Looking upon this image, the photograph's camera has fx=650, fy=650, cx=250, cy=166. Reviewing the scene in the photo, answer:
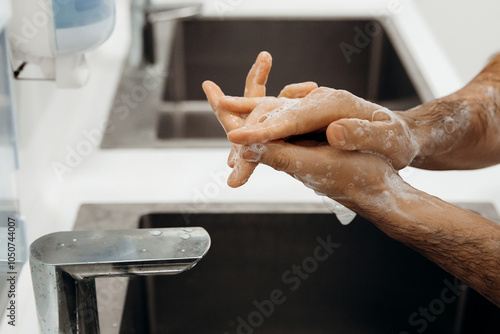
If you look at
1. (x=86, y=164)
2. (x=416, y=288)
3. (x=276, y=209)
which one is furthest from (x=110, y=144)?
(x=416, y=288)

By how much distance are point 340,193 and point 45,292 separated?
297 mm

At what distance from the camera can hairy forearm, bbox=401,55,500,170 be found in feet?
2.74

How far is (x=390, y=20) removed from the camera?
1.69 meters

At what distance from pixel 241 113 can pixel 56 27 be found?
227 millimetres

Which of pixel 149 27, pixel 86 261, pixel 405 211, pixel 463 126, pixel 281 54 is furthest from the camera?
pixel 281 54

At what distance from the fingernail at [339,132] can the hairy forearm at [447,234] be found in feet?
0.36

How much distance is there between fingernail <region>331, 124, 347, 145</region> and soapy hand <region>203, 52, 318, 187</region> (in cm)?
8

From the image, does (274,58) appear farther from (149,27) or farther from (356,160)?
(356,160)

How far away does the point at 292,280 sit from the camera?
99 cm

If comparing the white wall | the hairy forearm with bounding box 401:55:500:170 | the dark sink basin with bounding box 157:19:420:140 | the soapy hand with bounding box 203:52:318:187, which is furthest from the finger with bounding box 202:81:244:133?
the white wall

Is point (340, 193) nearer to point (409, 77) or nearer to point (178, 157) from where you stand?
point (178, 157)

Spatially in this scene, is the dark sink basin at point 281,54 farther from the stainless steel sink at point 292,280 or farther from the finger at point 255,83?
the finger at point 255,83

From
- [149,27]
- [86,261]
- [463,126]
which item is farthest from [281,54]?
[86,261]

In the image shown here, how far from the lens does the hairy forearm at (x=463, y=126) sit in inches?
32.9
